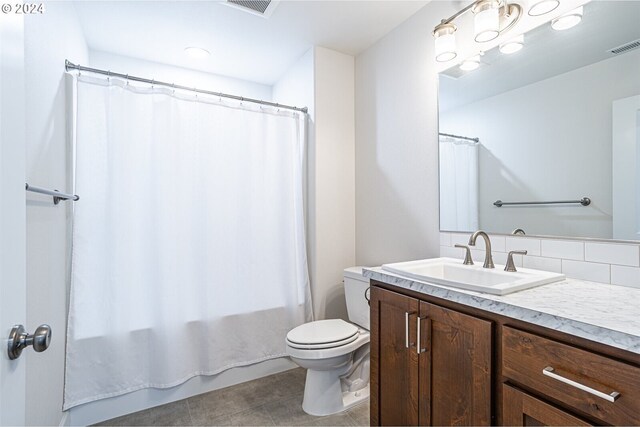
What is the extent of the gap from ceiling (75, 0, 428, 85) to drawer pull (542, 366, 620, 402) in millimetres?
1918

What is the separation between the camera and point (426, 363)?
1.16 m

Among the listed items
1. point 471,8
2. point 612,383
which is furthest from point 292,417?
point 471,8

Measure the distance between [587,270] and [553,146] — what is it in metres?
0.53

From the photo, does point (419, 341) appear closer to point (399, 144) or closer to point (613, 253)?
point (613, 253)

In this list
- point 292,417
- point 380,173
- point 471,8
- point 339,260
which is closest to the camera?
point 471,8

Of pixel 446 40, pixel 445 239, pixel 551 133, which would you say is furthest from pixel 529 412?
pixel 446 40

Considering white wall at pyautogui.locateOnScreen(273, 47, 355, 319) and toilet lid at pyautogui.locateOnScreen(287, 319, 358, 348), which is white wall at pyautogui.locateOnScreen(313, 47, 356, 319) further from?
toilet lid at pyautogui.locateOnScreen(287, 319, 358, 348)

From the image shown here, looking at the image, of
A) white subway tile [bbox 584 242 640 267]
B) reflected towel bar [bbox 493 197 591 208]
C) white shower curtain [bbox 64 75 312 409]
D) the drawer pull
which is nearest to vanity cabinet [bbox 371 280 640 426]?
the drawer pull

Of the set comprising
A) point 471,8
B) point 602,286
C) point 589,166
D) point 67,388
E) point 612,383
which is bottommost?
point 67,388

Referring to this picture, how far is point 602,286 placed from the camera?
111 centimetres

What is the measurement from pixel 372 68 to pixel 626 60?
1452 mm

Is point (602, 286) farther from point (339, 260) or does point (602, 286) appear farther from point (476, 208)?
point (339, 260)

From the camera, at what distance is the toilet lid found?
173 centimetres

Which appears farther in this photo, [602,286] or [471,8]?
[471,8]
